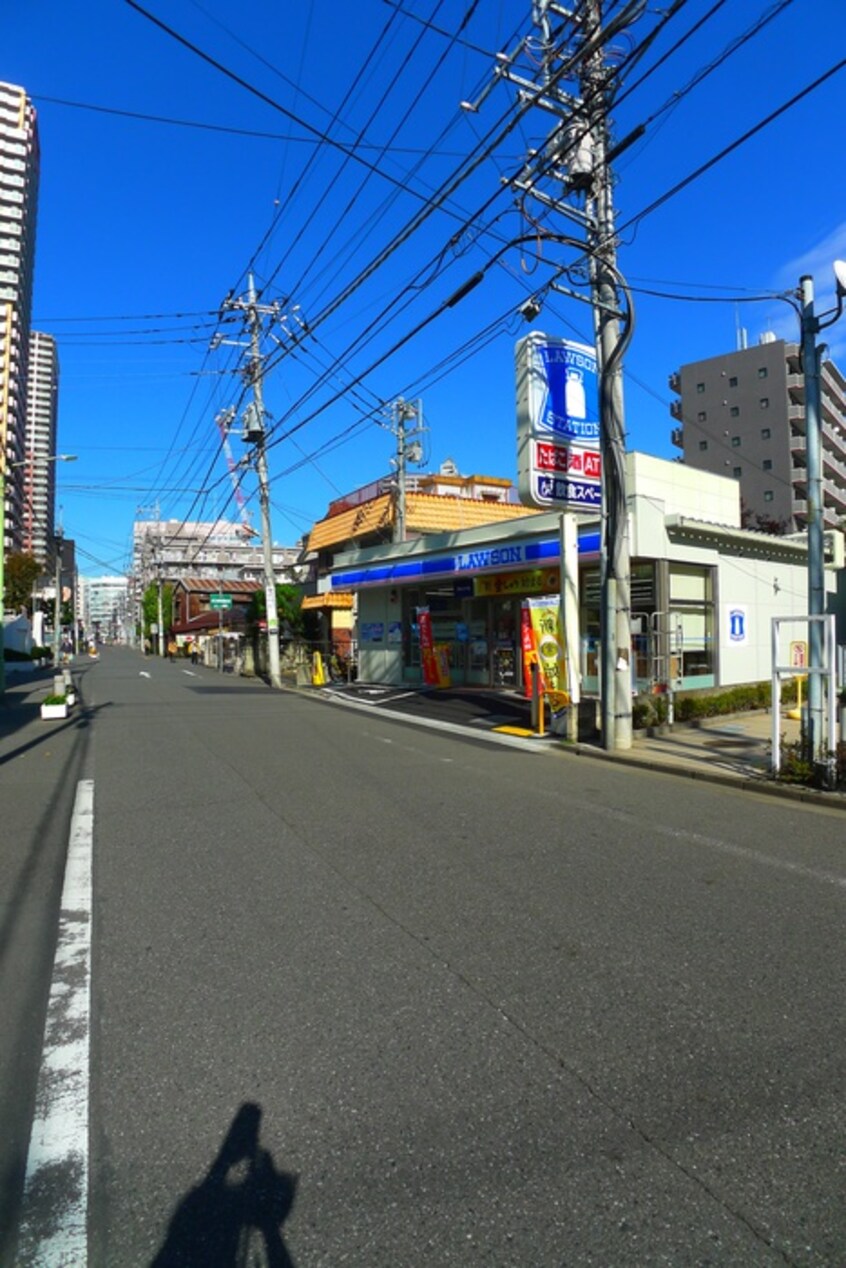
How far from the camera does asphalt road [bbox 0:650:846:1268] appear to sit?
2.45 m

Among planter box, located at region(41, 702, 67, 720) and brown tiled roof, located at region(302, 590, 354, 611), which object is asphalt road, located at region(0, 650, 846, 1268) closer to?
planter box, located at region(41, 702, 67, 720)

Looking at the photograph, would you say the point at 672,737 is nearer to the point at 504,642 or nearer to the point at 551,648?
the point at 551,648

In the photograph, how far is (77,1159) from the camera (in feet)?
9.04

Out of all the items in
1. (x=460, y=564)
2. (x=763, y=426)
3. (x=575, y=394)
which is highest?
(x=763, y=426)

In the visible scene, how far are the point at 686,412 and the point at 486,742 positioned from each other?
79.5 meters

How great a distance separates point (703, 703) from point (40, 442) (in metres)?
76.0

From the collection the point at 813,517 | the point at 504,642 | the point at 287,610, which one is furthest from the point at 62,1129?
the point at 287,610

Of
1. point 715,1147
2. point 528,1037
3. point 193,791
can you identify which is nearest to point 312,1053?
point 528,1037

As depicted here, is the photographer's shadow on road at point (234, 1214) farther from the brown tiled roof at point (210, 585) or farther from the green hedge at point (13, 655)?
the brown tiled roof at point (210, 585)

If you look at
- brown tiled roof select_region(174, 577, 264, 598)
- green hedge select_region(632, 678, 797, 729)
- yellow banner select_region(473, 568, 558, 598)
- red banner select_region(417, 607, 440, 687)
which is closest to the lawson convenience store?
yellow banner select_region(473, 568, 558, 598)

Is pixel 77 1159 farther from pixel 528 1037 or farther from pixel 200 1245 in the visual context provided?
pixel 528 1037

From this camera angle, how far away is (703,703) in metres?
16.0

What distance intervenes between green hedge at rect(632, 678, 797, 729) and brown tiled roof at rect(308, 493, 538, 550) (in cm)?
1316

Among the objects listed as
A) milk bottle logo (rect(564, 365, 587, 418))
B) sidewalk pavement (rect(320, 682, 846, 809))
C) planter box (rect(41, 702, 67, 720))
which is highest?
milk bottle logo (rect(564, 365, 587, 418))
